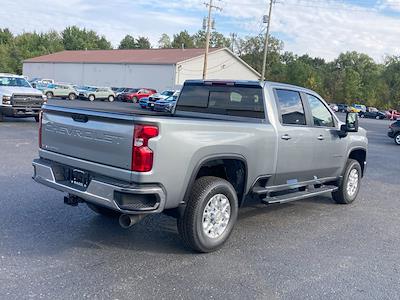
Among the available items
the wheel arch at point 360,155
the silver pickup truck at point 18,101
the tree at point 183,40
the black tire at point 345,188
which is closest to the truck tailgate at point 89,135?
the black tire at point 345,188

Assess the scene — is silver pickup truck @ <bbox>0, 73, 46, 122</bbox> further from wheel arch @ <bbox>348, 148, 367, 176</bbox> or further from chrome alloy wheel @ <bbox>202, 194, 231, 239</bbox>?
chrome alloy wheel @ <bbox>202, 194, 231, 239</bbox>

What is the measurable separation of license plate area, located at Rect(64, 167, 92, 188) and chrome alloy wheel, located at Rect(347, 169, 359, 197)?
4712 mm

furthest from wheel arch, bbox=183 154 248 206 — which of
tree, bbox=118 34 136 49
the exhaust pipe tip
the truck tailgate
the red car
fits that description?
tree, bbox=118 34 136 49

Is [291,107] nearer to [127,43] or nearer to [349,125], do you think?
[349,125]

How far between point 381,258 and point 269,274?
151 centimetres

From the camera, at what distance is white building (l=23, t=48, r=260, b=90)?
49.1 m

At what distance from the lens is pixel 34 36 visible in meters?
84.2

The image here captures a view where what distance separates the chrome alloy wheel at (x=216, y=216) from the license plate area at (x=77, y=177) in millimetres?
1280

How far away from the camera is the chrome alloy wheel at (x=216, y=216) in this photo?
4574 millimetres

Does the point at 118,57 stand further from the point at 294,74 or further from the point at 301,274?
the point at 301,274

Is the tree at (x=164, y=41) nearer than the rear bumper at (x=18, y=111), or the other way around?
the rear bumper at (x=18, y=111)

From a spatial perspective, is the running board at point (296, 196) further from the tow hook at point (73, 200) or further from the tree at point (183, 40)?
the tree at point (183, 40)

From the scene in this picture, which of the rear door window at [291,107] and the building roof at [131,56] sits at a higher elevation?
the building roof at [131,56]

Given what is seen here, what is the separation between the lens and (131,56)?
5597 cm
